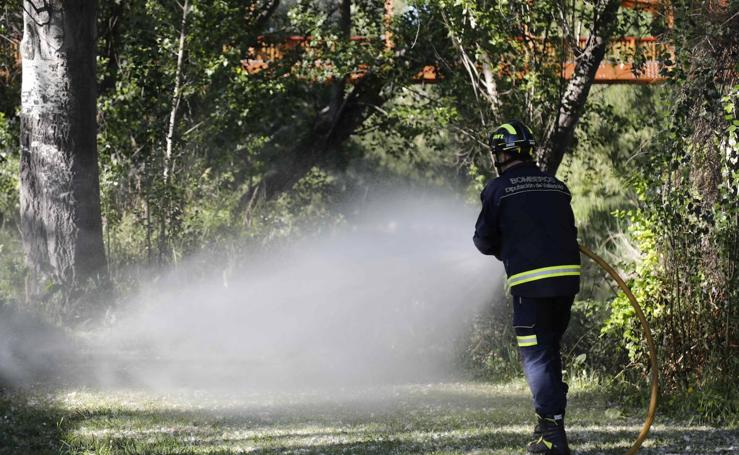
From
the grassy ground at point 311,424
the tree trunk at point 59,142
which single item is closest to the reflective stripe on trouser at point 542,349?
the grassy ground at point 311,424

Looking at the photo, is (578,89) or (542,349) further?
(578,89)

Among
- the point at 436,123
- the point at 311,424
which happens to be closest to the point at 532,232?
the point at 311,424

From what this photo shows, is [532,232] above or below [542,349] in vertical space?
above

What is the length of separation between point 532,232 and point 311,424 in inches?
90.3

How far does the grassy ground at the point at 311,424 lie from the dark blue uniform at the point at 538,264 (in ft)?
1.89

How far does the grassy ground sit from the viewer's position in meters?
5.73

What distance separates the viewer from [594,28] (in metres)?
10.6

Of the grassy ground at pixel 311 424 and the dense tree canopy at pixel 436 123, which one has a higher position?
the dense tree canopy at pixel 436 123

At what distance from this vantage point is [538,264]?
5.24m

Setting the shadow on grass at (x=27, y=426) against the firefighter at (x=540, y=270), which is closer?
the firefighter at (x=540, y=270)

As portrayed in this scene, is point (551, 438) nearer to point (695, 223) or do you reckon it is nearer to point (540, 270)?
point (540, 270)

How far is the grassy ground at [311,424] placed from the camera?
18.8ft

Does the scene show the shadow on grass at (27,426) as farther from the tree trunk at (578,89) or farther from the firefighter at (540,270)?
the tree trunk at (578,89)

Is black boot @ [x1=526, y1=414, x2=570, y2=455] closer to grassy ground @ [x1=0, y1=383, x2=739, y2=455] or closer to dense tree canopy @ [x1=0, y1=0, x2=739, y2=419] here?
grassy ground @ [x1=0, y1=383, x2=739, y2=455]
